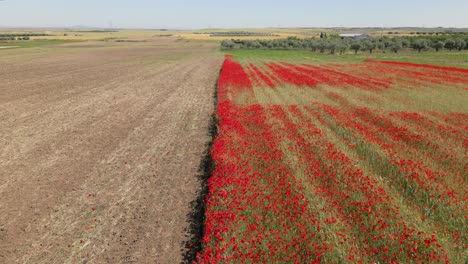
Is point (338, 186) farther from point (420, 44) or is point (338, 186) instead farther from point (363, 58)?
point (420, 44)

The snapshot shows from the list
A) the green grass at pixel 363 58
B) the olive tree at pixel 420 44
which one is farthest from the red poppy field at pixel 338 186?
the olive tree at pixel 420 44

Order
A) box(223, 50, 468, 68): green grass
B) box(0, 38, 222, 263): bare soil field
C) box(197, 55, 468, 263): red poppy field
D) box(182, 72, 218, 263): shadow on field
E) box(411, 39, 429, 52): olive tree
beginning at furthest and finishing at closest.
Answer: box(411, 39, 429, 52): olive tree
box(223, 50, 468, 68): green grass
box(0, 38, 222, 263): bare soil field
box(182, 72, 218, 263): shadow on field
box(197, 55, 468, 263): red poppy field

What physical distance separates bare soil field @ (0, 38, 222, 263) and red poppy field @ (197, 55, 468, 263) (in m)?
1.43

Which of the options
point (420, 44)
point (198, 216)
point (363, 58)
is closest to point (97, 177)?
point (198, 216)

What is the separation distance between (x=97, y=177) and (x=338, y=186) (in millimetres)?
8231

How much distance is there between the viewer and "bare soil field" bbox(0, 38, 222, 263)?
743cm

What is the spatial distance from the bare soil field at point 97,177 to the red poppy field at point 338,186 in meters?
1.43

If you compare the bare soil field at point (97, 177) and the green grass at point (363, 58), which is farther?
the green grass at point (363, 58)

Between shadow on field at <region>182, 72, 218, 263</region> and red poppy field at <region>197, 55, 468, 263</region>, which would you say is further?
shadow on field at <region>182, 72, 218, 263</region>

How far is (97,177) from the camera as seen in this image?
1102 centimetres

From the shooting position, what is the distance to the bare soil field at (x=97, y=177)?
743 centimetres

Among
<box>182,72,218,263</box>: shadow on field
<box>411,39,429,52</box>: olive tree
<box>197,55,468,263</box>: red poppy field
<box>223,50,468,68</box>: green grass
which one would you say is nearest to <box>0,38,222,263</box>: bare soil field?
<box>182,72,218,263</box>: shadow on field

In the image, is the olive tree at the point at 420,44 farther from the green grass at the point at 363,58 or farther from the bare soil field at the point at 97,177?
the bare soil field at the point at 97,177

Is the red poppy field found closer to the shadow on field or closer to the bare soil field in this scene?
the shadow on field
